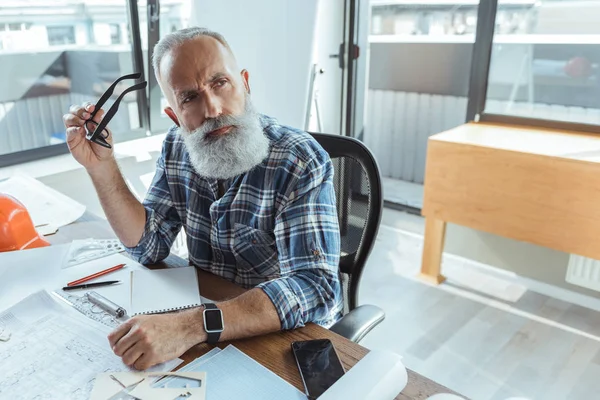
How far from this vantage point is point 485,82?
2.66 meters

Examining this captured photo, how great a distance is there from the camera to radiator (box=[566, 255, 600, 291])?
7.40ft

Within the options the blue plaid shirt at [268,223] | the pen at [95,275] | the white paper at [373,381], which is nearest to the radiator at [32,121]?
the blue plaid shirt at [268,223]

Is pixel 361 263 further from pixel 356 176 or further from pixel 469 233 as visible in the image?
pixel 469 233

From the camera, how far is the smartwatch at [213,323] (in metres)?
0.84

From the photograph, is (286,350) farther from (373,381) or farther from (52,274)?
(52,274)

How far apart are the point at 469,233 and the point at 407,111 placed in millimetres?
1385

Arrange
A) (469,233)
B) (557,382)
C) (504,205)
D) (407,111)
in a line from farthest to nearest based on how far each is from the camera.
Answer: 1. (407,111)
2. (469,233)
3. (504,205)
4. (557,382)

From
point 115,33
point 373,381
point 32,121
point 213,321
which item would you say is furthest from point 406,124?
point 373,381

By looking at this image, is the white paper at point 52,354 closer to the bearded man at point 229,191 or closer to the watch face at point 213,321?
the watch face at point 213,321

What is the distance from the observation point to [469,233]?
2.75m

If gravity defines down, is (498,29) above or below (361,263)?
above

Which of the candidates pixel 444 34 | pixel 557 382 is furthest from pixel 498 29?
pixel 557 382

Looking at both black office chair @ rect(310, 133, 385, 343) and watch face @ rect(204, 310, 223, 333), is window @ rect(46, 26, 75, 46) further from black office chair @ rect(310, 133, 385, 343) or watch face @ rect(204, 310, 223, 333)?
watch face @ rect(204, 310, 223, 333)

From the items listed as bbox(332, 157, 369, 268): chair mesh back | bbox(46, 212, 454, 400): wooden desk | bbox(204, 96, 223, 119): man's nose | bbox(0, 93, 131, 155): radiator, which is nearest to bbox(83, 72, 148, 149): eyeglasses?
bbox(204, 96, 223, 119): man's nose
